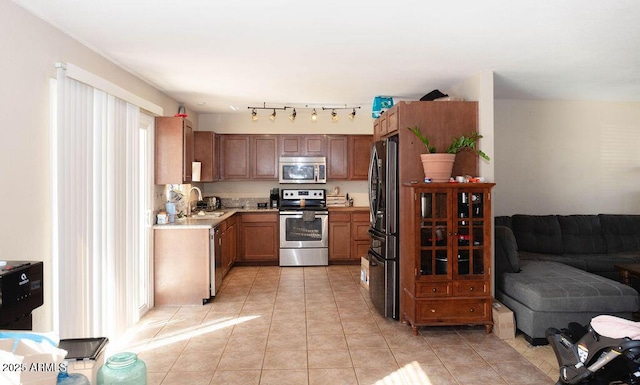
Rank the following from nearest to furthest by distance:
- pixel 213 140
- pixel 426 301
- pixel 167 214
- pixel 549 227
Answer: pixel 426 301 < pixel 167 214 < pixel 549 227 < pixel 213 140

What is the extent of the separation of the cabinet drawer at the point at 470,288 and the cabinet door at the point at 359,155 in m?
3.48

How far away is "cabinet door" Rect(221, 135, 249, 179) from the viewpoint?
6.82 metres

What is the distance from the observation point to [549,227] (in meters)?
5.11

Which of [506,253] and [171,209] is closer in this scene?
[506,253]

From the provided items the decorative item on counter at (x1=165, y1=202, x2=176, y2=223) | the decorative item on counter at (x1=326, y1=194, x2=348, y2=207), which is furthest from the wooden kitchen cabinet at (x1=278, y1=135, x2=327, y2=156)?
the decorative item on counter at (x1=165, y1=202, x2=176, y2=223)

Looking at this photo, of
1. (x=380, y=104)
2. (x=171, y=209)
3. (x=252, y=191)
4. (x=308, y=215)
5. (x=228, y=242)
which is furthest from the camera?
(x=252, y=191)

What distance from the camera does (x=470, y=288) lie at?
368cm

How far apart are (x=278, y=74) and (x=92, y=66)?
1.68 m

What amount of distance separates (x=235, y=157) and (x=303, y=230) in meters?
1.67

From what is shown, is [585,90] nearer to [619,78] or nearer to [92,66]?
[619,78]

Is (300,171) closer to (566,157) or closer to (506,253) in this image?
(506,253)

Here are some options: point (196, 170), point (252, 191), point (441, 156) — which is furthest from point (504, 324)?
point (252, 191)

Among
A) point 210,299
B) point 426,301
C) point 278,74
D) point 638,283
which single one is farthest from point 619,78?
point 210,299

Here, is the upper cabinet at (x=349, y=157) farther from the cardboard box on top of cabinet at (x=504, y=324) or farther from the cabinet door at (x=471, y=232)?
the cardboard box on top of cabinet at (x=504, y=324)
